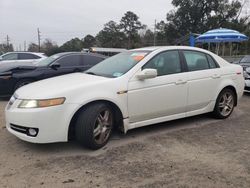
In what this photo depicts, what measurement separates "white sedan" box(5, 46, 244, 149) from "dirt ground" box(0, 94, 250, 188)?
0.26m

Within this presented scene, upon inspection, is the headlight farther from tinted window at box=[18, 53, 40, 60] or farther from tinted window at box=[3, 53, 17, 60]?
tinted window at box=[3, 53, 17, 60]

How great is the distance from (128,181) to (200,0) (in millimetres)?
44779

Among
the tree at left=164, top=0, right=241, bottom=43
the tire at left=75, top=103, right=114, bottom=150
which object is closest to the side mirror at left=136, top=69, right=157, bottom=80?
the tire at left=75, top=103, right=114, bottom=150

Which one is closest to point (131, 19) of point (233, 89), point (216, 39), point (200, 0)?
point (200, 0)

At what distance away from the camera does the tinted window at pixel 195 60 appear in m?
5.60

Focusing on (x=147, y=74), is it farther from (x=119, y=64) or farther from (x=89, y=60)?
(x=89, y=60)

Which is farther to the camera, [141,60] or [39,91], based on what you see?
[141,60]

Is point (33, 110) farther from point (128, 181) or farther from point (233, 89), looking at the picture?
point (233, 89)

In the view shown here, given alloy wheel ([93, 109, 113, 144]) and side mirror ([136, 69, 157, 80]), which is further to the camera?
side mirror ([136, 69, 157, 80])

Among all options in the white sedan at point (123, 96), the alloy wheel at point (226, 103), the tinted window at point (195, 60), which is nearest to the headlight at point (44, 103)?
the white sedan at point (123, 96)

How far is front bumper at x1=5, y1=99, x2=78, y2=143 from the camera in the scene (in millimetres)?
4020

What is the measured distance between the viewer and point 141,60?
4.99m

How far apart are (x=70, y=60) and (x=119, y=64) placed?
4.12m

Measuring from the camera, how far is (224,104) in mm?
6191
